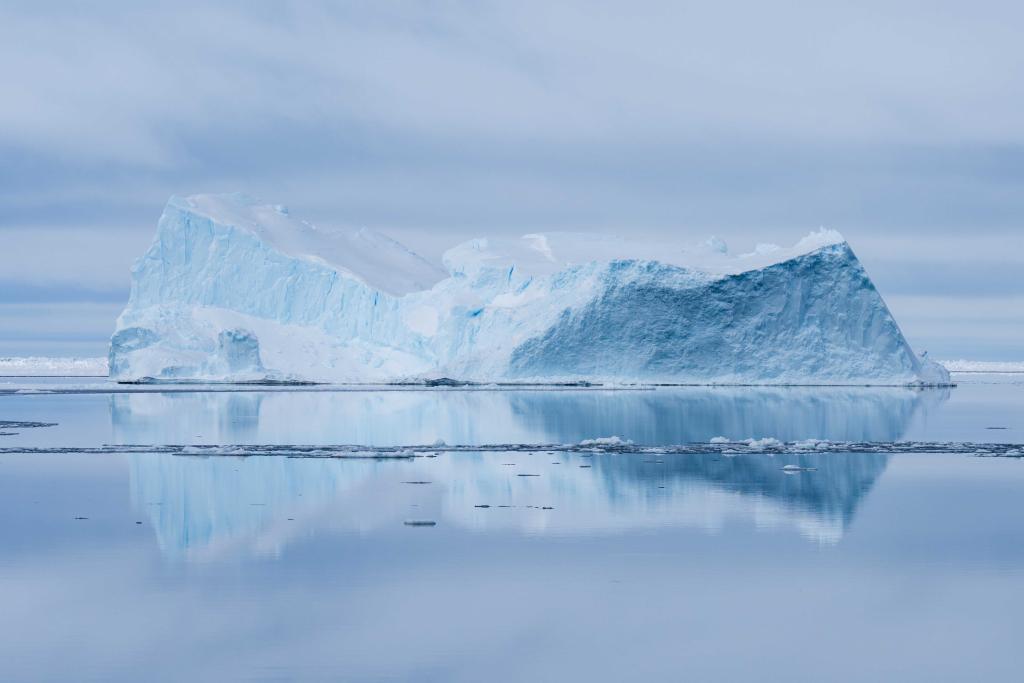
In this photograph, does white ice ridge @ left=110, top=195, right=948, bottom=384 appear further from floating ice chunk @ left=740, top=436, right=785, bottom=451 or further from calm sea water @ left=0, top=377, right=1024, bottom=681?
calm sea water @ left=0, top=377, right=1024, bottom=681

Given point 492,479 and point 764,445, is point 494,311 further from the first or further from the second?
point 492,479

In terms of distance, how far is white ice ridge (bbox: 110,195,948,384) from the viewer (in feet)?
109

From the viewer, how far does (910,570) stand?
720 centimetres

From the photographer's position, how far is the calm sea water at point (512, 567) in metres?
5.38

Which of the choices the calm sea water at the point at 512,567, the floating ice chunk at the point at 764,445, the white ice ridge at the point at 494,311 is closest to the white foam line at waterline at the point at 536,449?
the floating ice chunk at the point at 764,445

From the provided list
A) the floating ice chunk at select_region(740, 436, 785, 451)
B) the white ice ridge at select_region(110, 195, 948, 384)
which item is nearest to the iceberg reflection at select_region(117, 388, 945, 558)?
the floating ice chunk at select_region(740, 436, 785, 451)

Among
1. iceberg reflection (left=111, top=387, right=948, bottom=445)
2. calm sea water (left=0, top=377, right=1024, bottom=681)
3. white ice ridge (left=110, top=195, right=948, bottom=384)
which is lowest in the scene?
calm sea water (left=0, top=377, right=1024, bottom=681)

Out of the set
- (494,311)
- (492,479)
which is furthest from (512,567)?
(494,311)

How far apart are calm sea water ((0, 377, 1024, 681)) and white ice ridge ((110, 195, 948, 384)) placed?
19121 mm

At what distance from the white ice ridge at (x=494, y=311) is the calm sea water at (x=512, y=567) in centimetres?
1912

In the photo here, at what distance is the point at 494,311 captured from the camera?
3562cm

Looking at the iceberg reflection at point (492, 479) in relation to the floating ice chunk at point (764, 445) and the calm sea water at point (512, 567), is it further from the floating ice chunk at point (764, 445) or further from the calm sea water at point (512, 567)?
the floating ice chunk at point (764, 445)

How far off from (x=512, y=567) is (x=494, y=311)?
1121 inches

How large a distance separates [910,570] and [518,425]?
12.3 m
